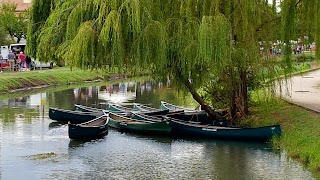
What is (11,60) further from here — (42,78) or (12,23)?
(12,23)

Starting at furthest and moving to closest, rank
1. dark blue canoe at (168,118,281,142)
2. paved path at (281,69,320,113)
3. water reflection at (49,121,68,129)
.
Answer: paved path at (281,69,320,113) < water reflection at (49,121,68,129) < dark blue canoe at (168,118,281,142)

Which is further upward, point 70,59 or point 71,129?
point 70,59

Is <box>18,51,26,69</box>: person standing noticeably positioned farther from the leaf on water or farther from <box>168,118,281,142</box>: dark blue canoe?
the leaf on water

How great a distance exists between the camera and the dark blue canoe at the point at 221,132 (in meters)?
17.8

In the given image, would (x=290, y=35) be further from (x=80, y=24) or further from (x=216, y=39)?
(x=80, y=24)

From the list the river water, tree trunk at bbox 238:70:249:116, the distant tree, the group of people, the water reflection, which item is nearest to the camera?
the river water

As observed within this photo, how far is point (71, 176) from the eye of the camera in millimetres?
14141

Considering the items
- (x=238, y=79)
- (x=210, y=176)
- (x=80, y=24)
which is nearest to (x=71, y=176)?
(x=210, y=176)

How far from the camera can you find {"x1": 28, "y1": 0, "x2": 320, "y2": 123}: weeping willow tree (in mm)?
15281

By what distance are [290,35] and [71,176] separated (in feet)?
19.9

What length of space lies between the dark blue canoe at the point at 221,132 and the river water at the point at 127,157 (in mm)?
263

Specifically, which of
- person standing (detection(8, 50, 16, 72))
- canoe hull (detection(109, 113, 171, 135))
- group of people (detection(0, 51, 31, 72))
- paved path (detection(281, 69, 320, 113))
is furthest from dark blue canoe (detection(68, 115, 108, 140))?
group of people (detection(0, 51, 31, 72))

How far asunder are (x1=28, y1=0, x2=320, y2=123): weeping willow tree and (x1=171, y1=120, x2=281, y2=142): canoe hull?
1365 millimetres

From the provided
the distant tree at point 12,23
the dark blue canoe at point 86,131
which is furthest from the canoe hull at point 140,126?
the distant tree at point 12,23
